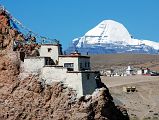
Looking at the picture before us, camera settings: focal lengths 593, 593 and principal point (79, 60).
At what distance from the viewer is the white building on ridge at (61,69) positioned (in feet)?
107

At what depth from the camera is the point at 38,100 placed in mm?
33188

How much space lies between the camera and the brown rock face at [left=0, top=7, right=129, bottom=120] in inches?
1281

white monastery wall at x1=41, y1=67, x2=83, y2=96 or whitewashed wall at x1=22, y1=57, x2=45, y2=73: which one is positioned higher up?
whitewashed wall at x1=22, y1=57, x2=45, y2=73

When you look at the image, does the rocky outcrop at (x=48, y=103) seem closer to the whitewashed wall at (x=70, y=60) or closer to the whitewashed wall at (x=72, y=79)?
the whitewashed wall at (x=72, y=79)

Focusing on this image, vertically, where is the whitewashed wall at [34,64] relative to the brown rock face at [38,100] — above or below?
above

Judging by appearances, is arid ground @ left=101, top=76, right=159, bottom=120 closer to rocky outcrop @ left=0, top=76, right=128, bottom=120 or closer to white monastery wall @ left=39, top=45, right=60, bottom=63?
white monastery wall @ left=39, top=45, right=60, bottom=63

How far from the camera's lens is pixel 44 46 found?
3531 centimetres

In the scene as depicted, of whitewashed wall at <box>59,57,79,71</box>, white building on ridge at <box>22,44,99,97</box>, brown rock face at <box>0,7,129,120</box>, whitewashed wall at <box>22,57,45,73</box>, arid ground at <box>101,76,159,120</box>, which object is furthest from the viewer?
arid ground at <box>101,76,159,120</box>

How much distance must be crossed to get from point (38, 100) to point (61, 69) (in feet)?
7.16

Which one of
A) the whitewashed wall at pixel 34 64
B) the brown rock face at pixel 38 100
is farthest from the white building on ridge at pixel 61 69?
the brown rock face at pixel 38 100

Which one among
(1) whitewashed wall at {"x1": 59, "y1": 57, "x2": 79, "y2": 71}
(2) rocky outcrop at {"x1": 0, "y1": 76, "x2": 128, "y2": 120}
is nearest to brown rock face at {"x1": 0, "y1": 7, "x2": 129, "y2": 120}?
(2) rocky outcrop at {"x1": 0, "y1": 76, "x2": 128, "y2": 120}

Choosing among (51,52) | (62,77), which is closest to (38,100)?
(62,77)

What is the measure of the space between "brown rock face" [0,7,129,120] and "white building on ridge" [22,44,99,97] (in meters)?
0.37

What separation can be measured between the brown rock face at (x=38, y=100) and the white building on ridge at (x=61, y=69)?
0.37m
